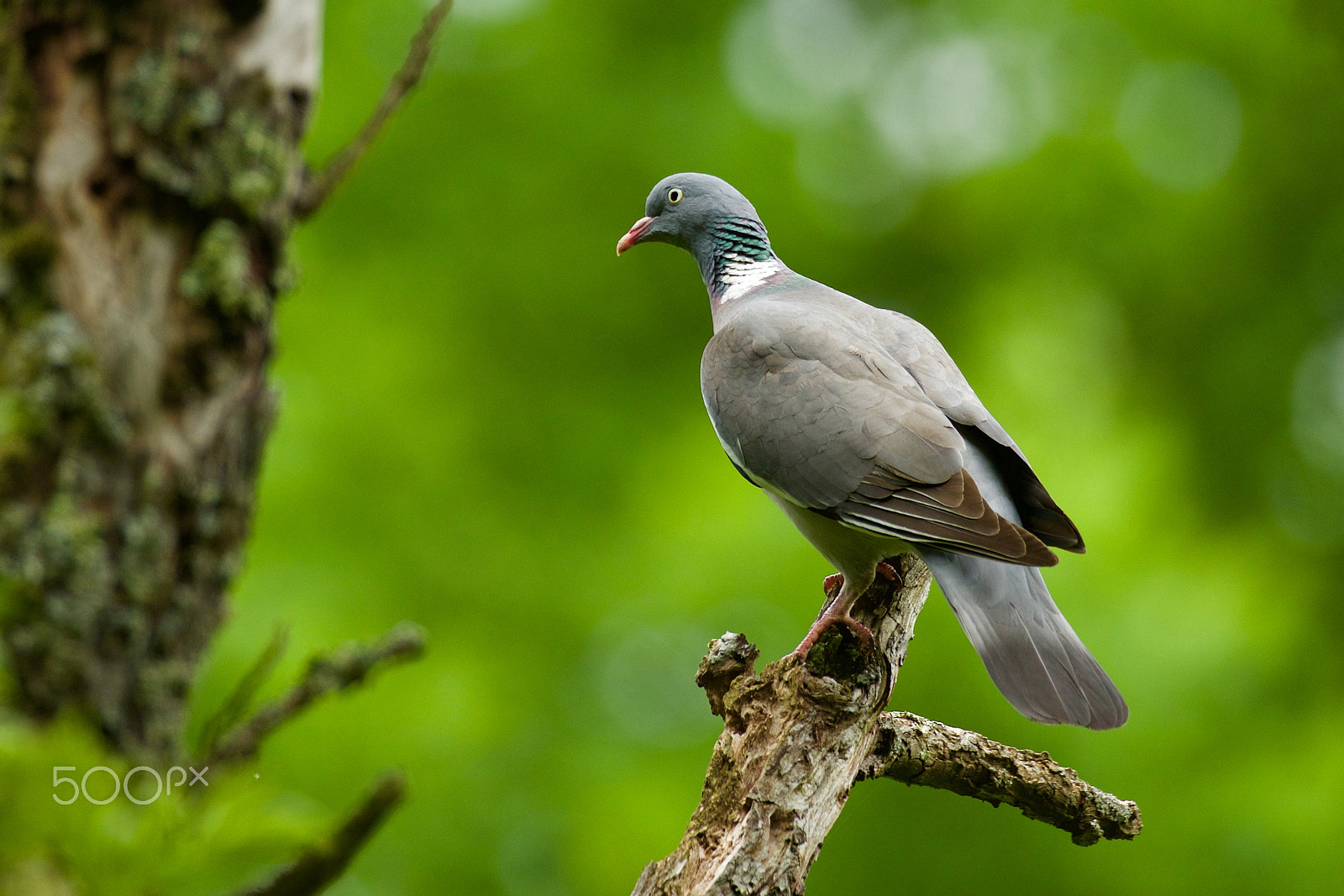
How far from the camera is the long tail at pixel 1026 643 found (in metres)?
2.29

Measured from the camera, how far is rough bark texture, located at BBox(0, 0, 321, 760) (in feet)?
7.10

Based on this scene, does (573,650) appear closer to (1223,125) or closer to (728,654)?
(728,654)

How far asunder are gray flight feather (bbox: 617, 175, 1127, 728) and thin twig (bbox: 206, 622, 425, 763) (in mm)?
1171

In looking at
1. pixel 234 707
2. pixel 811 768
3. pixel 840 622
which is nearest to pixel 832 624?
pixel 840 622

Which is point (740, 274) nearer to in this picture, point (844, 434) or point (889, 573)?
point (844, 434)

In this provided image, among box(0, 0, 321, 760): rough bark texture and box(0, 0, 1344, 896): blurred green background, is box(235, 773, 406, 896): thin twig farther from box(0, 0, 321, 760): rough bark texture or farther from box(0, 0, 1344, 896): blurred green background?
box(0, 0, 1344, 896): blurred green background

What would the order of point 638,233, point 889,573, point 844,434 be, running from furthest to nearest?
point 638,233 < point 889,573 < point 844,434

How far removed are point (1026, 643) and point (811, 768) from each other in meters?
0.58

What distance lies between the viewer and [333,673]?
1.65 meters

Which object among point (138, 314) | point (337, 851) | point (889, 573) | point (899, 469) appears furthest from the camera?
point (889, 573)

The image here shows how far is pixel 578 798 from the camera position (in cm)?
498

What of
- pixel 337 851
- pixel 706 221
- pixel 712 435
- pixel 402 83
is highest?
pixel 402 83

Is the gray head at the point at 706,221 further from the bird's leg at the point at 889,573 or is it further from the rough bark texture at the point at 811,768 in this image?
the rough bark texture at the point at 811,768

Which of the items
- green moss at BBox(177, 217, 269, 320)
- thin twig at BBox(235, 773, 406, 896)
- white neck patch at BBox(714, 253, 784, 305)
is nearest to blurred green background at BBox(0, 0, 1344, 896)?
white neck patch at BBox(714, 253, 784, 305)
